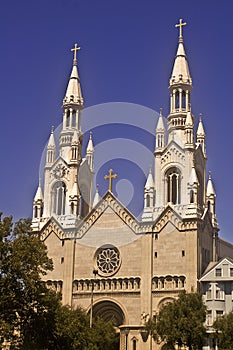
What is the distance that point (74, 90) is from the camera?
8888 centimetres

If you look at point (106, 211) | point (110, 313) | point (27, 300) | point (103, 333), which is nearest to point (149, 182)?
point (106, 211)

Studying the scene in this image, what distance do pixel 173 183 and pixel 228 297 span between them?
15474 millimetres

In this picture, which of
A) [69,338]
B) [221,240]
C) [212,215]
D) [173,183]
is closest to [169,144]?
[173,183]

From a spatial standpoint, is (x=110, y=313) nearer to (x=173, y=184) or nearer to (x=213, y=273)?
(x=213, y=273)

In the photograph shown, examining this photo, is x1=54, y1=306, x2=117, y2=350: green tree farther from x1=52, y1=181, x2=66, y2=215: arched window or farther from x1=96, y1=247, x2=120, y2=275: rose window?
x1=52, y1=181, x2=66, y2=215: arched window

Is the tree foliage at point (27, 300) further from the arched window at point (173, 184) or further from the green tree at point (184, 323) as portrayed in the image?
the arched window at point (173, 184)

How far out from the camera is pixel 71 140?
87500 millimetres

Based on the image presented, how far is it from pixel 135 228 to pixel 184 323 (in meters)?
21.6

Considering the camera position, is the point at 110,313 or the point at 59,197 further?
the point at 59,197

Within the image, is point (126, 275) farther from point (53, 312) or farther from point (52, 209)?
point (53, 312)

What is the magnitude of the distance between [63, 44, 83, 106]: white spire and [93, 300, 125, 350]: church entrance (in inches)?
1063

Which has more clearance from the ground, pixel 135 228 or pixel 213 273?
pixel 135 228

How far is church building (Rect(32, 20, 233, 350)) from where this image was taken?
244ft

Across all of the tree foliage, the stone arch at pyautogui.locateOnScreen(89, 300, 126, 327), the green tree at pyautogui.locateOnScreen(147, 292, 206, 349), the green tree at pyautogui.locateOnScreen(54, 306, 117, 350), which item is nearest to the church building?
the stone arch at pyautogui.locateOnScreen(89, 300, 126, 327)
